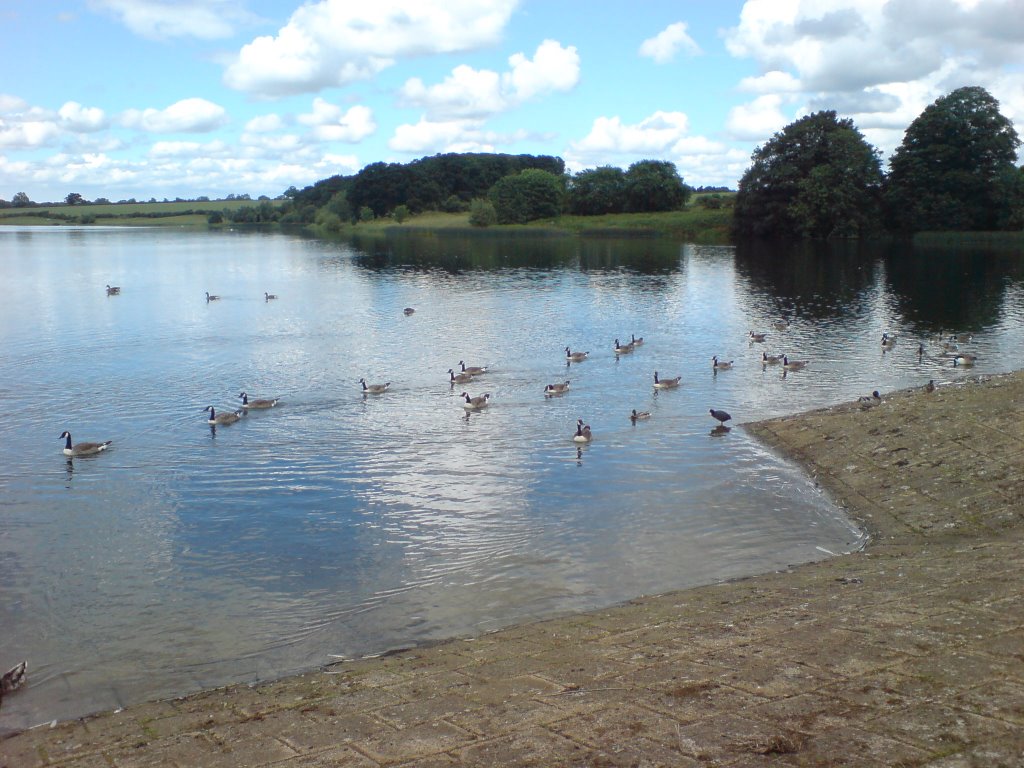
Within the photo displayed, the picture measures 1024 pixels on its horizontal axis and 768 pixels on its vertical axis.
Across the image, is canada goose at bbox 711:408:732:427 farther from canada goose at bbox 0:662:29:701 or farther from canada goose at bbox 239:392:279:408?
canada goose at bbox 0:662:29:701

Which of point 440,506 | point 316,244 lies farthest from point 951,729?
point 316,244

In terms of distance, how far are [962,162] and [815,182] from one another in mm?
16142

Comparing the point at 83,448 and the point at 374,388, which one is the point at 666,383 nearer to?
the point at 374,388

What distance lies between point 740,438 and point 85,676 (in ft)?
60.8

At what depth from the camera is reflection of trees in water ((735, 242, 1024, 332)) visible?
5312cm

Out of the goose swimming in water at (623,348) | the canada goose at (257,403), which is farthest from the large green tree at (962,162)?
the canada goose at (257,403)

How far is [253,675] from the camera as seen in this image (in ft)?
42.9

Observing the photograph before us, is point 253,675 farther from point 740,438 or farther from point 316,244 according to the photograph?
point 316,244

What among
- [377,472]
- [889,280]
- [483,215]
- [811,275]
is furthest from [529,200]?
[377,472]

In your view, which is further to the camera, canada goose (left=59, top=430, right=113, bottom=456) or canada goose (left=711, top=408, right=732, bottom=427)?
canada goose (left=711, top=408, right=732, bottom=427)

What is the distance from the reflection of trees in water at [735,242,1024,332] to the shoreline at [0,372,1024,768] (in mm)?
38185

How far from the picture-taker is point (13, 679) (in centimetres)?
1258

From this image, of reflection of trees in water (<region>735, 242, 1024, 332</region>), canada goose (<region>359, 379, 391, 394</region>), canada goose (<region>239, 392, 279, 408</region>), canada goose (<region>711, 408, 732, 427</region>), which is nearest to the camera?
canada goose (<region>711, 408, 732, 427</region>)

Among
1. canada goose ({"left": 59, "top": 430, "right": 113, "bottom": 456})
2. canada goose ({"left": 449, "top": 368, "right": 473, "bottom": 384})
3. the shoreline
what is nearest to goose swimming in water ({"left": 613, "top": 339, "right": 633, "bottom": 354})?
canada goose ({"left": 449, "top": 368, "right": 473, "bottom": 384})
